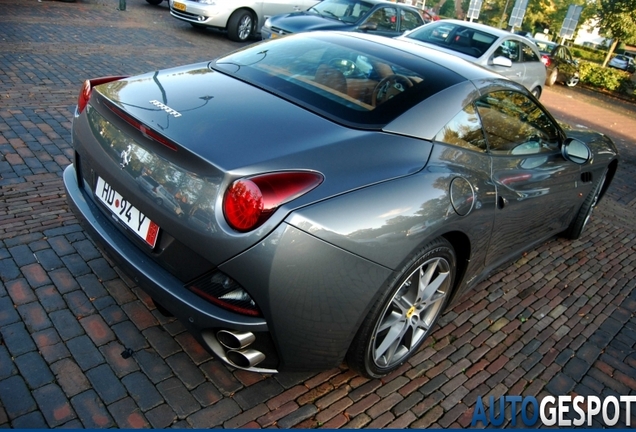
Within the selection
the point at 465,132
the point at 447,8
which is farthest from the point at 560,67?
the point at 447,8

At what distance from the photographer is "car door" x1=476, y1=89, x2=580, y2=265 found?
9.83ft

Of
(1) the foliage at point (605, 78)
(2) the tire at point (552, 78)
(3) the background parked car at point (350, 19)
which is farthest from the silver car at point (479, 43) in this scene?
(1) the foliage at point (605, 78)

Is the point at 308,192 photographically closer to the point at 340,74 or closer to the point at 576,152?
the point at 340,74

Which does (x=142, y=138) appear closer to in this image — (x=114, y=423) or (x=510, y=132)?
(x=114, y=423)

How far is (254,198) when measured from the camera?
6.45ft

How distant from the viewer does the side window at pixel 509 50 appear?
9414 millimetres

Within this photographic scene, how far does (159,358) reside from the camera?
254 centimetres

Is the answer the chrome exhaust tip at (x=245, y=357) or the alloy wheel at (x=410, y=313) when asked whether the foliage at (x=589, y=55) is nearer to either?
the alloy wheel at (x=410, y=313)

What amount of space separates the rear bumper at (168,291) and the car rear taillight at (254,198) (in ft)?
1.25

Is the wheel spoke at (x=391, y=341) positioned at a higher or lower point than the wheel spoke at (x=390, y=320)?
lower

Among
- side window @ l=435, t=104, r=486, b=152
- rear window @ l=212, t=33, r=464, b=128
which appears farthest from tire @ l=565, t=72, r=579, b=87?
side window @ l=435, t=104, r=486, b=152

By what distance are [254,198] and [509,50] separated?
365 inches

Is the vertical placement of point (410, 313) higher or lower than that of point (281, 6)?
lower

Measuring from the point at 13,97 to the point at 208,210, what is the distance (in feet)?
16.1
